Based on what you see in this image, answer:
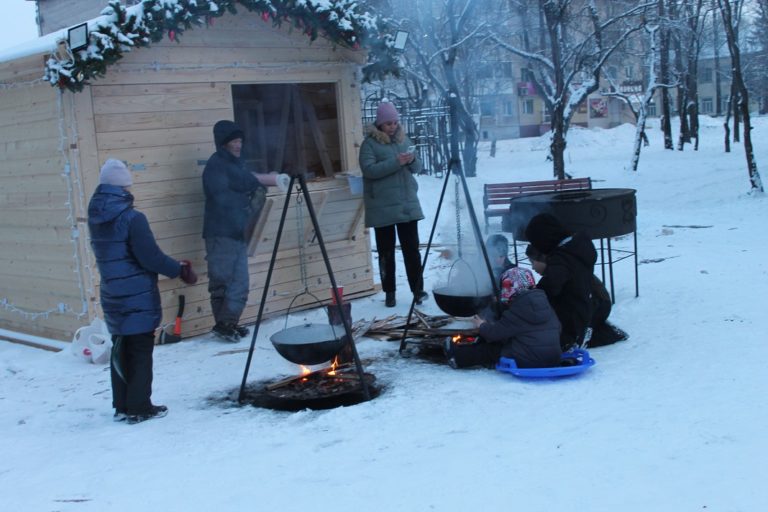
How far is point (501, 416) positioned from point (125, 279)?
8.02 ft

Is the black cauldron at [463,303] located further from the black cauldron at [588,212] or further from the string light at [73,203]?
the string light at [73,203]

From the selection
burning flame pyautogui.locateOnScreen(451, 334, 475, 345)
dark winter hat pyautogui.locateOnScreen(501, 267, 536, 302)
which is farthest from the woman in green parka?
dark winter hat pyautogui.locateOnScreen(501, 267, 536, 302)

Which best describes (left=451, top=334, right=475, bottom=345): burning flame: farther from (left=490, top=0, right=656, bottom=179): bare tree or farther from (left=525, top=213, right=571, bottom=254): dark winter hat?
(left=490, top=0, right=656, bottom=179): bare tree

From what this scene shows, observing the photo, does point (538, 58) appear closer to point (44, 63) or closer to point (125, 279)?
point (44, 63)

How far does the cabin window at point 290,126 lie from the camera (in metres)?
8.51

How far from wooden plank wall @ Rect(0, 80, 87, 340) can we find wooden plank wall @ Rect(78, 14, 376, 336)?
462 millimetres

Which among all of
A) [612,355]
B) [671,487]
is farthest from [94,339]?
[671,487]

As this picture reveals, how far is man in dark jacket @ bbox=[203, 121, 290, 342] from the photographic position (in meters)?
6.75

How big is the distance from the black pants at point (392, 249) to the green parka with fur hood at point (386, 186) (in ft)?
0.37

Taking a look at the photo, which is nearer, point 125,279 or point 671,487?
point 671,487

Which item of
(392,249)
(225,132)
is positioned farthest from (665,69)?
(225,132)

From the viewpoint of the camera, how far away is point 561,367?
5199mm

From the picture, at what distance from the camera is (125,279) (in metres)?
4.89

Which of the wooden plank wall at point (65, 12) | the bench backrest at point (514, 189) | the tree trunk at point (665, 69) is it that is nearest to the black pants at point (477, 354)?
the bench backrest at point (514, 189)
